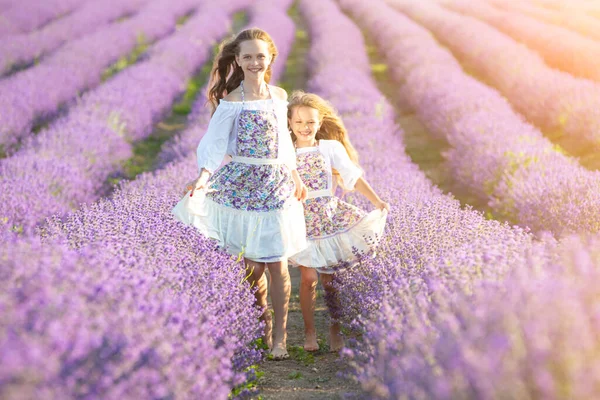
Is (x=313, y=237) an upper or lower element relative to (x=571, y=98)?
upper

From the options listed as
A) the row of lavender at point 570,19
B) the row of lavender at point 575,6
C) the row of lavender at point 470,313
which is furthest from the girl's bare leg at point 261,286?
the row of lavender at point 575,6

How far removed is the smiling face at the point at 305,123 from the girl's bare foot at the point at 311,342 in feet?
3.49

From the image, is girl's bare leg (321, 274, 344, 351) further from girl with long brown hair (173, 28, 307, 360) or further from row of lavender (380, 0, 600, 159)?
row of lavender (380, 0, 600, 159)

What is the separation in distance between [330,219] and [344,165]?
34 cm

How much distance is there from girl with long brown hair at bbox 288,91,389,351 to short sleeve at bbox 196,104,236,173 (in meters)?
0.48

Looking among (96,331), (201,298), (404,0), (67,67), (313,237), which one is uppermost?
(96,331)

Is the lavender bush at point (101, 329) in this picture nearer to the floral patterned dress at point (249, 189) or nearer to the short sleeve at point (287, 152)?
the floral patterned dress at point (249, 189)

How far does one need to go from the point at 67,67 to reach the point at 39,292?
31.1 feet

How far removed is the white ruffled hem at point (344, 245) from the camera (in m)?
3.37

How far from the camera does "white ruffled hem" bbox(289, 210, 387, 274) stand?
3373mm

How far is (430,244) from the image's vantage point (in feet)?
10.2

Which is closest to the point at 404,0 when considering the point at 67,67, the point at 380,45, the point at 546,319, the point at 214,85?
the point at 380,45

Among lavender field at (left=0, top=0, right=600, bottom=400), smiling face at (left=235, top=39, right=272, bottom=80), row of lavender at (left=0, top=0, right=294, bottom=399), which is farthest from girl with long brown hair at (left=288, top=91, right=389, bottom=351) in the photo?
row of lavender at (left=0, top=0, right=294, bottom=399)

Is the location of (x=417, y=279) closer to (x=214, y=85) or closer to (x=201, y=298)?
(x=201, y=298)
